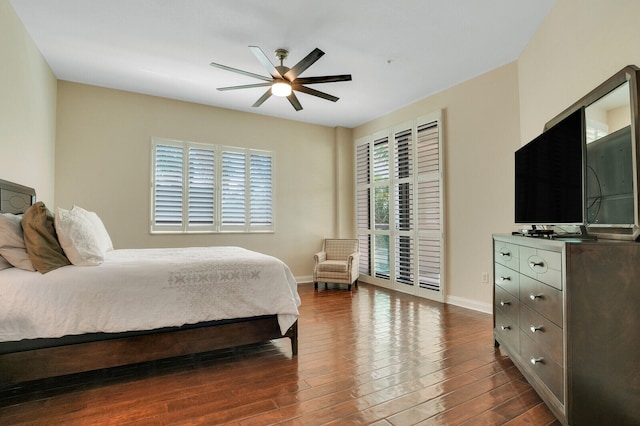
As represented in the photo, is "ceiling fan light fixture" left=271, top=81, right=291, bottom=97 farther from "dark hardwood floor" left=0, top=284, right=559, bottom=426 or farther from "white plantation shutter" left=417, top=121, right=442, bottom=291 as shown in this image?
"dark hardwood floor" left=0, top=284, right=559, bottom=426

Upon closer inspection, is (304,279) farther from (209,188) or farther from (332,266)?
(209,188)

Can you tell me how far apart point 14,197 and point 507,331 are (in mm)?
4259

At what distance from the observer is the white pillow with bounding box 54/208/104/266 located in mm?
2191

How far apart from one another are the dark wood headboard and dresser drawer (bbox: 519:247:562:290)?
12.8 ft

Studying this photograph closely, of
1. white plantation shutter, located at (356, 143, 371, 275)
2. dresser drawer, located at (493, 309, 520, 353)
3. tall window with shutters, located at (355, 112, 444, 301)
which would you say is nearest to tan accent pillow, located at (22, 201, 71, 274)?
dresser drawer, located at (493, 309, 520, 353)

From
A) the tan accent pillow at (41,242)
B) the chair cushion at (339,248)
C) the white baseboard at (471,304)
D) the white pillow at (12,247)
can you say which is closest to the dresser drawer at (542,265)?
the white baseboard at (471,304)

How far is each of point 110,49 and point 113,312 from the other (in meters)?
2.95

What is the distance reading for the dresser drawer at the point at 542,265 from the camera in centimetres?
171

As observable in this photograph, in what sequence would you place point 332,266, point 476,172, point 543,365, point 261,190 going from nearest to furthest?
point 543,365, point 476,172, point 332,266, point 261,190

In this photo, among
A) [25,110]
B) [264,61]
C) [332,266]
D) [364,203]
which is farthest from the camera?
[364,203]

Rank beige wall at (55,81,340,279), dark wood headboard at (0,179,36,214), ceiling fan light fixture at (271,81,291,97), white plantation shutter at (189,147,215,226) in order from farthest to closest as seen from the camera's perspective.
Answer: white plantation shutter at (189,147,215,226), beige wall at (55,81,340,279), ceiling fan light fixture at (271,81,291,97), dark wood headboard at (0,179,36,214)

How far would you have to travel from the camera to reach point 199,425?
174 centimetres

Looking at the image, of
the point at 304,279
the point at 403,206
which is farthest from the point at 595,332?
the point at 304,279

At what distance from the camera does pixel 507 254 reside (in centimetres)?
249
